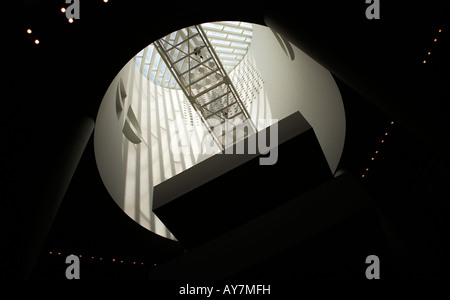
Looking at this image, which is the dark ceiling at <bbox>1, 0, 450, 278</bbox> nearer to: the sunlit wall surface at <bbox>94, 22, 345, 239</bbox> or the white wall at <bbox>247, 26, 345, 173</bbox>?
the white wall at <bbox>247, 26, 345, 173</bbox>

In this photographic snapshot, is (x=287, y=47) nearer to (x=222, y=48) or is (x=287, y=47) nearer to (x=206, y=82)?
(x=206, y=82)

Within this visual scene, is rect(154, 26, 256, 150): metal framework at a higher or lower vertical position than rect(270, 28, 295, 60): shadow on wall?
higher

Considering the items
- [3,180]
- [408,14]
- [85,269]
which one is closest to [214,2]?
[408,14]

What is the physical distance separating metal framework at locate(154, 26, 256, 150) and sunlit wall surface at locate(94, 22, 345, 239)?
81cm

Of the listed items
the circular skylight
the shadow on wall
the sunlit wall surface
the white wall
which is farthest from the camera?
the circular skylight

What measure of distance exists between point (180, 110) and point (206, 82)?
3190mm

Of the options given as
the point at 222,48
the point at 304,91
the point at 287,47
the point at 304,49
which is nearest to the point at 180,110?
the point at 222,48

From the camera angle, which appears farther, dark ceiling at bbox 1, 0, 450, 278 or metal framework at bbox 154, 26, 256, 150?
metal framework at bbox 154, 26, 256, 150

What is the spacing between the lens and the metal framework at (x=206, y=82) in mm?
16266

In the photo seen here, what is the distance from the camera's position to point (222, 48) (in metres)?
21.6

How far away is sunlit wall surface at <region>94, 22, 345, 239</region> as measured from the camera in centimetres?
1038

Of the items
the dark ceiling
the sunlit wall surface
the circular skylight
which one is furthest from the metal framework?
the dark ceiling

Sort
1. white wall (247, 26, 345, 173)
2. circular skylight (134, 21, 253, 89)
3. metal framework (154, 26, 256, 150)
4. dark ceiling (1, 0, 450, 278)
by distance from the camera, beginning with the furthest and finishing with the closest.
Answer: circular skylight (134, 21, 253, 89), metal framework (154, 26, 256, 150), white wall (247, 26, 345, 173), dark ceiling (1, 0, 450, 278)

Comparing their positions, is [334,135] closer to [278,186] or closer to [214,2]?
[278,186]
